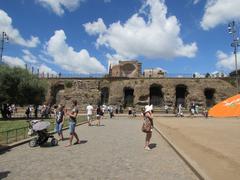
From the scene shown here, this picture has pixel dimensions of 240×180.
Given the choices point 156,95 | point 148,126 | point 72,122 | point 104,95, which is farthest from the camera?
point 104,95

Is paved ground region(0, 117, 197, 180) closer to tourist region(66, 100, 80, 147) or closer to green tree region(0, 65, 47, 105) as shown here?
tourist region(66, 100, 80, 147)

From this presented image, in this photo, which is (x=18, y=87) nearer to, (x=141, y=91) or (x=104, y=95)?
(x=141, y=91)

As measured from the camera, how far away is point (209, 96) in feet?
196

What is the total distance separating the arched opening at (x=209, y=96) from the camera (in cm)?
5852

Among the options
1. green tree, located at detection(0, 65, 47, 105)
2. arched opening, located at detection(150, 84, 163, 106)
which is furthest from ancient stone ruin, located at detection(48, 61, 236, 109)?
green tree, located at detection(0, 65, 47, 105)

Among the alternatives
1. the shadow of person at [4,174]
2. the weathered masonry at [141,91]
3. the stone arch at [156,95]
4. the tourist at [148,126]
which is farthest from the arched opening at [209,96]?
the shadow of person at [4,174]

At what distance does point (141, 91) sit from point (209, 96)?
1242cm

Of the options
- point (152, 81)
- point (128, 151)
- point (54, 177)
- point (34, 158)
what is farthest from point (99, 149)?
point (152, 81)

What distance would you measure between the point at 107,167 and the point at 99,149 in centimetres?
347

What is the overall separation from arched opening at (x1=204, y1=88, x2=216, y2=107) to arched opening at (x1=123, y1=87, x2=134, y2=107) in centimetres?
1330

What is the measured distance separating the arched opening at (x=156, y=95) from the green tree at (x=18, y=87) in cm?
2694

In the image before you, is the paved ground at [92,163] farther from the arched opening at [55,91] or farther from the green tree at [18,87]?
the arched opening at [55,91]

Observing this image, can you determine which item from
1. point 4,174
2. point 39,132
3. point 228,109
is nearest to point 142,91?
point 228,109

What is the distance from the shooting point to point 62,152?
1129 cm
